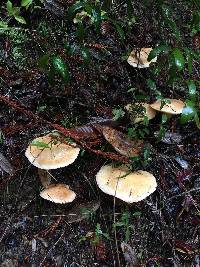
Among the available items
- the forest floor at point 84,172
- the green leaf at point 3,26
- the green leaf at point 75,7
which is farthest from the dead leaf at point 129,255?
the green leaf at point 3,26

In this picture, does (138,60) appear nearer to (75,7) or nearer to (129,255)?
(75,7)

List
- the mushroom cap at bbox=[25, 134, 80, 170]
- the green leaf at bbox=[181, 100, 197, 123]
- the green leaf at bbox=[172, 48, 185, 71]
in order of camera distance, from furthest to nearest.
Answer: the green leaf at bbox=[181, 100, 197, 123] → the mushroom cap at bbox=[25, 134, 80, 170] → the green leaf at bbox=[172, 48, 185, 71]

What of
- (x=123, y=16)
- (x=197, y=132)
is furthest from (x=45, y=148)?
(x=123, y=16)

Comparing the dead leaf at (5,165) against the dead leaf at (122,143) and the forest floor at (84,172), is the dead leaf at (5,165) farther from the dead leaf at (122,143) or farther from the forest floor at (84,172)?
the dead leaf at (122,143)

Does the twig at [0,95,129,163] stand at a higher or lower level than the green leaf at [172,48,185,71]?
lower

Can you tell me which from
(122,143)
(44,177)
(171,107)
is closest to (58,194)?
(44,177)

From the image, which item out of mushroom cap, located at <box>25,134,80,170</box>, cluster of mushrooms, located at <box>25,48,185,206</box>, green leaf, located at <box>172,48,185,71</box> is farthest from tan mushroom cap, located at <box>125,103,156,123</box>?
green leaf, located at <box>172,48,185,71</box>

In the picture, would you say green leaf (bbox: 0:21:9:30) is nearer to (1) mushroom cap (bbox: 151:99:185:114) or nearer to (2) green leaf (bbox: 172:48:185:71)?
(1) mushroom cap (bbox: 151:99:185:114)
